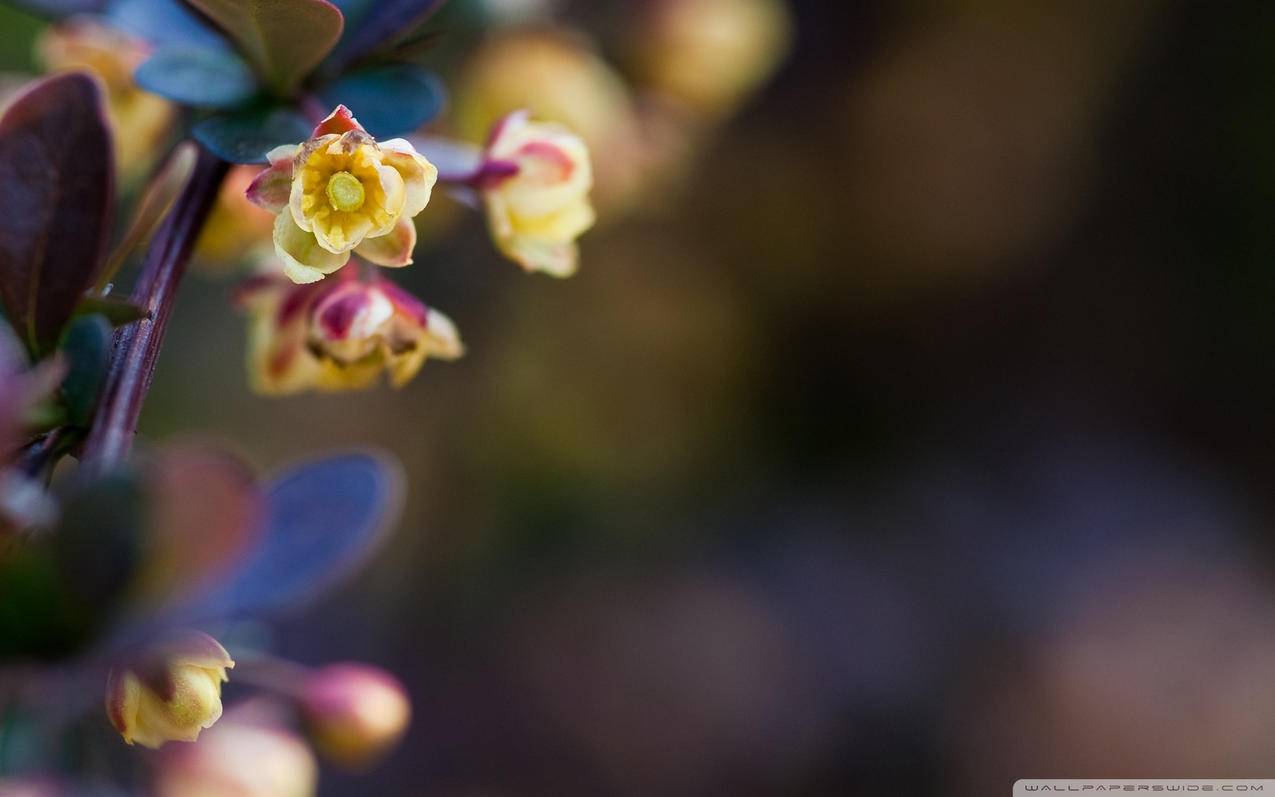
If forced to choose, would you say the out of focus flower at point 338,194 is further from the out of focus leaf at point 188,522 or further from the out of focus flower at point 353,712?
the out of focus flower at point 353,712

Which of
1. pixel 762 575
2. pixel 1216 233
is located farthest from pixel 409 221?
pixel 1216 233

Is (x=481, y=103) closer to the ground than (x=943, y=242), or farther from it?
farther from it

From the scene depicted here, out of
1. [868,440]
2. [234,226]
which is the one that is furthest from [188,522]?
[868,440]

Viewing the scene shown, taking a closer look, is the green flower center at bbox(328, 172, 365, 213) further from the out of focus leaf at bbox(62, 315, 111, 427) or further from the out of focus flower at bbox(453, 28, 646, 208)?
the out of focus flower at bbox(453, 28, 646, 208)

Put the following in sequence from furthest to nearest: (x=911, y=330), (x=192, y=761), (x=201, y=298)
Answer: (x=911, y=330) < (x=201, y=298) < (x=192, y=761)

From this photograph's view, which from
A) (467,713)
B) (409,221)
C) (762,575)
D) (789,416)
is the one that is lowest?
(467,713)

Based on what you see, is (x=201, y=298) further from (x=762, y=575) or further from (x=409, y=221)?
(x=409, y=221)

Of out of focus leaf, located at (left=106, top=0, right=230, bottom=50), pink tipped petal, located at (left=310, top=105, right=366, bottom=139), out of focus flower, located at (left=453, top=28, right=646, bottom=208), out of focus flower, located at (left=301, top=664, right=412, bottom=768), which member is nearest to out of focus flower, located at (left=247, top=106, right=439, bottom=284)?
pink tipped petal, located at (left=310, top=105, right=366, bottom=139)
